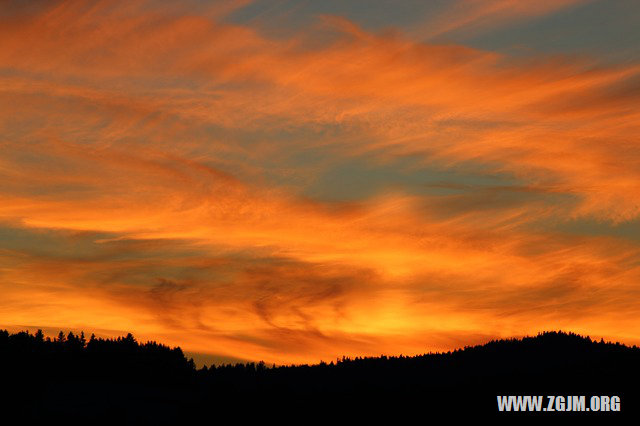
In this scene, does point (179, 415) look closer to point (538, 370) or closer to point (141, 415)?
point (141, 415)

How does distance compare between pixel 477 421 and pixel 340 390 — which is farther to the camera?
pixel 340 390

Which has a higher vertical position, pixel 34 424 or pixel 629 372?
pixel 629 372

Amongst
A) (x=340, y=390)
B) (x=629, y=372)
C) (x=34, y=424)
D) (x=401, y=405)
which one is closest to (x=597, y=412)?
(x=629, y=372)

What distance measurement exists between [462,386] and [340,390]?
881 inches

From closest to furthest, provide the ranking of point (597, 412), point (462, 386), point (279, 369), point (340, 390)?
point (597, 412) → point (462, 386) → point (340, 390) → point (279, 369)

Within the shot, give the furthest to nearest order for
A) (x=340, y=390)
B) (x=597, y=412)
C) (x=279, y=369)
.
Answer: (x=279, y=369), (x=340, y=390), (x=597, y=412)

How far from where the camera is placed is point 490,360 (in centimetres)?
14288

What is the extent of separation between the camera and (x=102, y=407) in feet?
502

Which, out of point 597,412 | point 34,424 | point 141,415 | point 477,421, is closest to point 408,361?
point 477,421

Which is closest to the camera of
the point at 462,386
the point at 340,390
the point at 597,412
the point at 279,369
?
the point at 597,412

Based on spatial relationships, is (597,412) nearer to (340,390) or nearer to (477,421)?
(477,421)

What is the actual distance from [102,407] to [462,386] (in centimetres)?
6152

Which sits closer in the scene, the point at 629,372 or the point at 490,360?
the point at 629,372

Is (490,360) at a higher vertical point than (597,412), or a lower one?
higher
